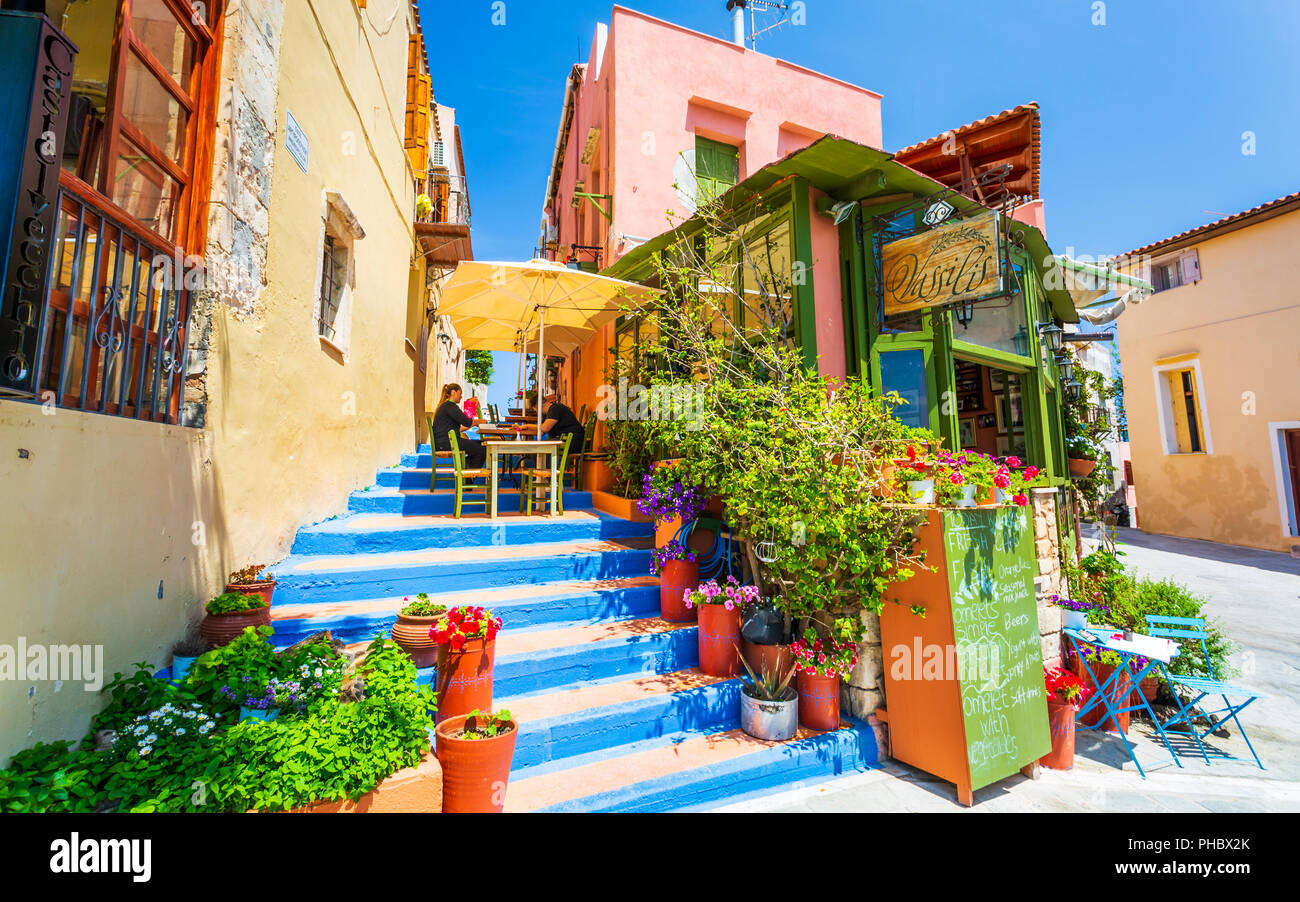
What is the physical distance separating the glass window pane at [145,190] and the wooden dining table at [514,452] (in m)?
3.19

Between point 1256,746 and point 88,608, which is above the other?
point 88,608

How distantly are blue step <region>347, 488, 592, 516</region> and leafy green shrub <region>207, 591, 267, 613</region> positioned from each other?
2.45 m

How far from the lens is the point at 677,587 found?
4.61m

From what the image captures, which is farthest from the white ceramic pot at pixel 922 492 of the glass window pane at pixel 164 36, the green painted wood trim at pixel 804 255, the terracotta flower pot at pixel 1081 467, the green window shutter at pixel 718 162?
the green window shutter at pixel 718 162

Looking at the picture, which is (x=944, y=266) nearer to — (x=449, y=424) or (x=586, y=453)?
(x=586, y=453)

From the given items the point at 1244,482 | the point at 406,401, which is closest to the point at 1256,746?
the point at 406,401

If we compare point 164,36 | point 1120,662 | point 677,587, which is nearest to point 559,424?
point 677,587

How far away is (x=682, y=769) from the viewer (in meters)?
3.27

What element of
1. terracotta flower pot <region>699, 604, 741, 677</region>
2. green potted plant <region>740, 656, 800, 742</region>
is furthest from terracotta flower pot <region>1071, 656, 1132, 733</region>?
terracotta flower pot <region>699, 604, 741, 677</region>

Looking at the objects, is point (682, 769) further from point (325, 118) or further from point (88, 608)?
point (325, 118)

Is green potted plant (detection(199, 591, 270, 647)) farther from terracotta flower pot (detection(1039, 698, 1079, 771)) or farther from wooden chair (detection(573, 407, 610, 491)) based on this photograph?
terracotta flower pot (detection(1039, 698, 1079, 771))

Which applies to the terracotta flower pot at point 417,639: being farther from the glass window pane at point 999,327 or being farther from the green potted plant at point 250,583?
the glass window pane at point 999,327

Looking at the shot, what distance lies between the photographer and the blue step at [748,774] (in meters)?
3.05

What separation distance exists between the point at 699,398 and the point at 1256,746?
19.1 ft
